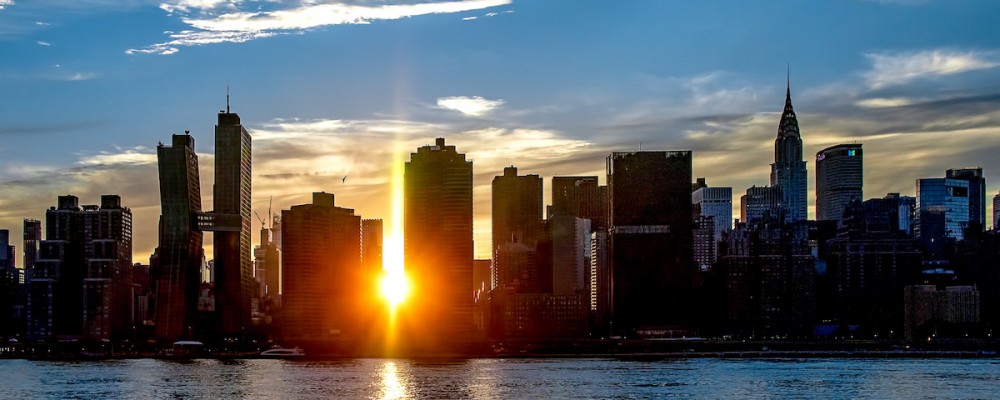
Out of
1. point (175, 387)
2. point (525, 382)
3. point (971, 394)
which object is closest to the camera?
point (971, 394)

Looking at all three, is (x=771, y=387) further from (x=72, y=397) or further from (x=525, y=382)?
(x=72, y=397)

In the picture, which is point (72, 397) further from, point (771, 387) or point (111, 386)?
point (771, 387)

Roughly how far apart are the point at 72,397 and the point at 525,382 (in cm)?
6424

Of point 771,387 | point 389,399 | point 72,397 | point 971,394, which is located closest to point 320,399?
point 389,399

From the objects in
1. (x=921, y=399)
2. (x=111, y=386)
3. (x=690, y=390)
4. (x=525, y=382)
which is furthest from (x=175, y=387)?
(x=921, y=399)

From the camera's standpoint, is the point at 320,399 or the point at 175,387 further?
the point at 175,387

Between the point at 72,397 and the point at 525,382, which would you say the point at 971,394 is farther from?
the point at 72,397

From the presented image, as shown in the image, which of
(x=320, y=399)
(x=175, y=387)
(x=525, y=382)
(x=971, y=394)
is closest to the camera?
(x=320, y=399)

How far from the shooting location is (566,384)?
19250cm

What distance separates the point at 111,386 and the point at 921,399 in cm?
10940

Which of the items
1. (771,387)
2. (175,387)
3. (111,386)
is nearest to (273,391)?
(175,387)

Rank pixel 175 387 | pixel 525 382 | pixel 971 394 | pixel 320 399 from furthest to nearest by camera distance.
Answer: pixel 525 382 < pixel 175 387 < pixel 971 394 < pixel 320 399

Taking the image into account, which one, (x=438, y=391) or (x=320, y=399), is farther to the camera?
(x=438, y=391)

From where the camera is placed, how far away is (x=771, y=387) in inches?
7347
